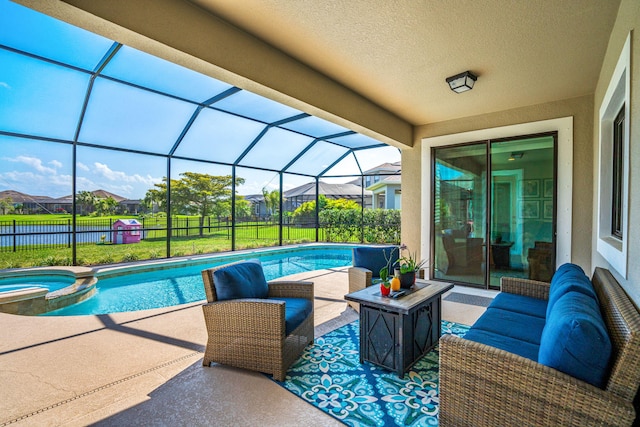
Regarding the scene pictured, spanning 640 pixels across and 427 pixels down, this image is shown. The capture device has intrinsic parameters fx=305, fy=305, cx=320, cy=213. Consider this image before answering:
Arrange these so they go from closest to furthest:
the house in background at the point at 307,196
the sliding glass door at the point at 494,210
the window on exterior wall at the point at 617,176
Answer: the window on exterior wall at the point at 617,176 → the sliding glass door at the point at 494,210 → the house in background at the point at 307,196

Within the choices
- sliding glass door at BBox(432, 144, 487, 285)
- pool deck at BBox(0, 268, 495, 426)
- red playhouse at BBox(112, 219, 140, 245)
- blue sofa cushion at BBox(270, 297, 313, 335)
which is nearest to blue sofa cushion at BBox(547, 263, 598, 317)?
pool deck at BBox(0, 268, 495, 426)

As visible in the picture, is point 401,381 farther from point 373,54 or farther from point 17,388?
point 373,54

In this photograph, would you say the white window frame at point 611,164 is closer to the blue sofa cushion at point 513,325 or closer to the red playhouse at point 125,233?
the blue sofa cushion at point 513,325

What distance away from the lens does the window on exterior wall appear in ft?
9.23

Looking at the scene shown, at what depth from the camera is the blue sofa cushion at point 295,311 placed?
2.52 metres

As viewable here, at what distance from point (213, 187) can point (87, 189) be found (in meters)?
3.71

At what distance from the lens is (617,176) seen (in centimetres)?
294

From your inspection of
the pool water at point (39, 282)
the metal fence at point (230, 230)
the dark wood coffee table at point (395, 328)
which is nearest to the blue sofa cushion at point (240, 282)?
the dark wood coffee table at point (395, 328)

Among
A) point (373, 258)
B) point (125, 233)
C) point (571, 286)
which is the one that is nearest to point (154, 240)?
point (125, 233)

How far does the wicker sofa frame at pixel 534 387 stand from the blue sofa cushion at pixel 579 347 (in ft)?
0.12

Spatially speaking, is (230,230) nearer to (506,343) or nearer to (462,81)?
(462,81)

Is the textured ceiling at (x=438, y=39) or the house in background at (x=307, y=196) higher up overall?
the textured ceiling at (x=438, y=39)

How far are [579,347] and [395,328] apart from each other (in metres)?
1.27

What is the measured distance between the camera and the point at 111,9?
6.82 ft
